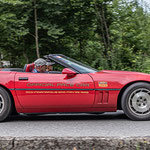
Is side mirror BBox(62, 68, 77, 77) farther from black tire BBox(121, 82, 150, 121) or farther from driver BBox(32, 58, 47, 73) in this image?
black tire BBox(121, 82, 150, 121)

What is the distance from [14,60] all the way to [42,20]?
15.0 feet

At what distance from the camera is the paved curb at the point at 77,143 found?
319 centimetres

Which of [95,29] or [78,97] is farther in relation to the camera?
[95,29]

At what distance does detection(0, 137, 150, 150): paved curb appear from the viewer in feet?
10.5

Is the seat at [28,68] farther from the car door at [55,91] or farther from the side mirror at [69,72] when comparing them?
the side mirror at [69,72]

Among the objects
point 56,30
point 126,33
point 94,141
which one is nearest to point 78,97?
point 94,141

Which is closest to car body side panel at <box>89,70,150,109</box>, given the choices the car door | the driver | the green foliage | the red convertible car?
the red convertible car

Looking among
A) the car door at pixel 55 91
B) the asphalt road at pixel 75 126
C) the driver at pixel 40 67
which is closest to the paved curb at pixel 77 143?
the asphalt road at pixel 75 126

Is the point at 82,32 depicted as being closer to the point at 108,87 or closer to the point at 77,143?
the point at 108,87

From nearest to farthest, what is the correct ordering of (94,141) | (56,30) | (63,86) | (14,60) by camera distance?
(94,141) → (63,86) → (56,30) → (14,60)

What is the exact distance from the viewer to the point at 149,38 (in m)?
15.3

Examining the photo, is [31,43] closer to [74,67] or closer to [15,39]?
[15,39]

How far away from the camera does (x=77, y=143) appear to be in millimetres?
3211

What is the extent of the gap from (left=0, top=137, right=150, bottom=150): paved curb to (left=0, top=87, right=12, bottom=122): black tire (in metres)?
1.56
